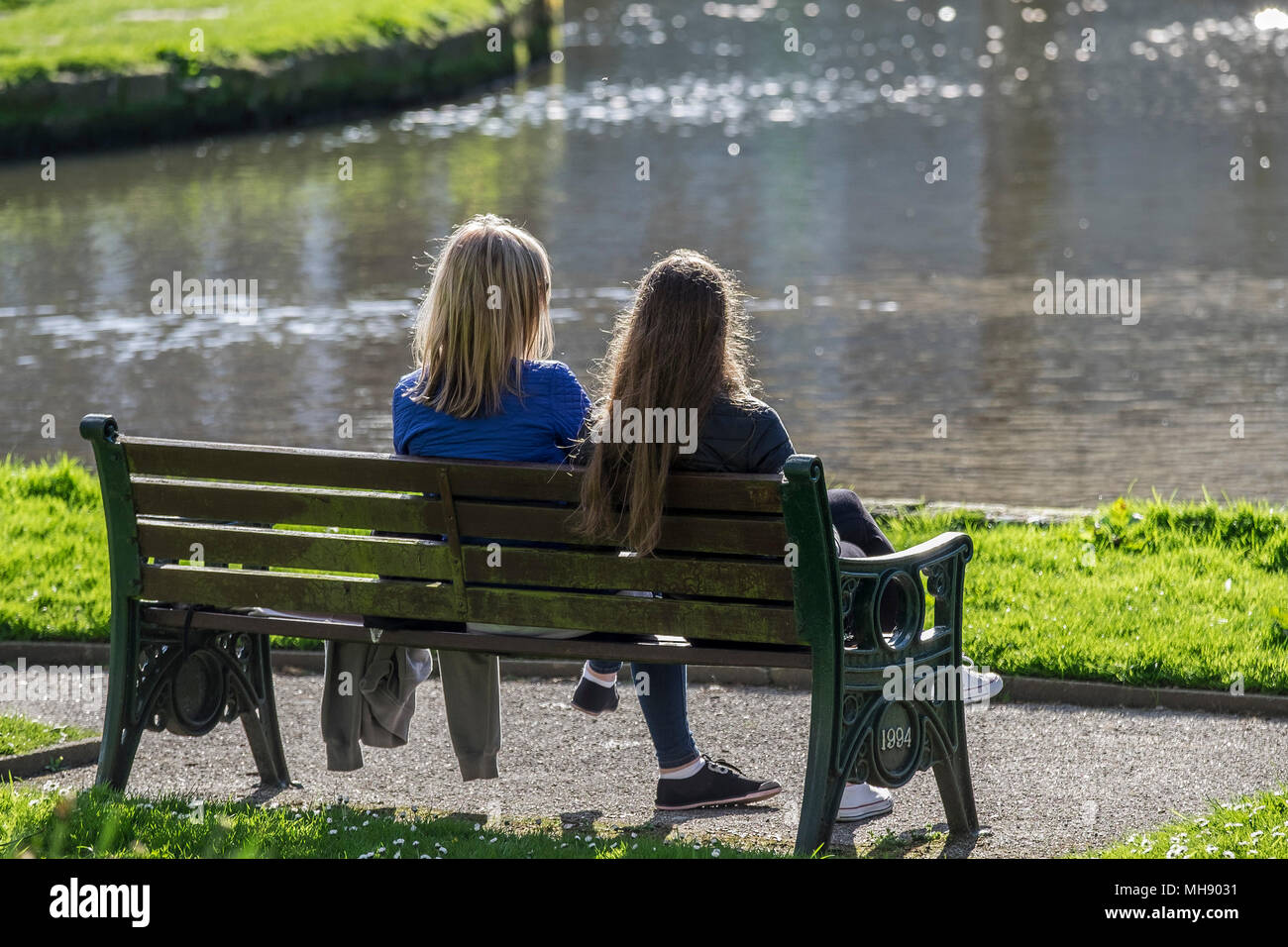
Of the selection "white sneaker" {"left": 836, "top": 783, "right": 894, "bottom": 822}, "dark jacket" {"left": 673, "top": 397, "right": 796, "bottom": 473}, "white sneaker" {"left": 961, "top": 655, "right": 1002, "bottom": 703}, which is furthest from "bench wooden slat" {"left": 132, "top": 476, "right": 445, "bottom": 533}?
"white sneaker" {"left": 961, "top": 655, "right": 1002, "bottom": 703}

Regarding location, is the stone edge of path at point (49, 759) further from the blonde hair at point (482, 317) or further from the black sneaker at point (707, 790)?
the black sneaker at point (707, 790)

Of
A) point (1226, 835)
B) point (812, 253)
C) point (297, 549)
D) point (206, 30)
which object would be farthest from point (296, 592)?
point (206, 30)

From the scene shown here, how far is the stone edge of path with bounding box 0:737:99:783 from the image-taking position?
4.81m

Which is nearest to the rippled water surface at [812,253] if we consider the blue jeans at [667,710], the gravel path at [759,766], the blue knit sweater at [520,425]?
the gravel path at [759,766]

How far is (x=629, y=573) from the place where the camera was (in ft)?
13.2

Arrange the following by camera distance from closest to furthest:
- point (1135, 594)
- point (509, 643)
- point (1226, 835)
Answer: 1. point (1226, 835)
2. point (509, 643)
3. point (1135, 594)

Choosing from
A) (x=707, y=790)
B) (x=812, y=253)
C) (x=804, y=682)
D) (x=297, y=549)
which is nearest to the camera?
A: (x=297, y=549)

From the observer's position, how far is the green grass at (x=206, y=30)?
2041 centimetres

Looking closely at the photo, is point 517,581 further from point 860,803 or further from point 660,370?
point 860,803

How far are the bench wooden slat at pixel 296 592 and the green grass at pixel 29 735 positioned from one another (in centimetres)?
79

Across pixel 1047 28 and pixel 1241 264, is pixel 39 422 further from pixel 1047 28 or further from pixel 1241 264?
pixel 1047 28

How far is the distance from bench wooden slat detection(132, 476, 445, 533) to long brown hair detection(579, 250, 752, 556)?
1.44 ft

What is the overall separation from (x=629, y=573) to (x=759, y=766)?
110 cm
